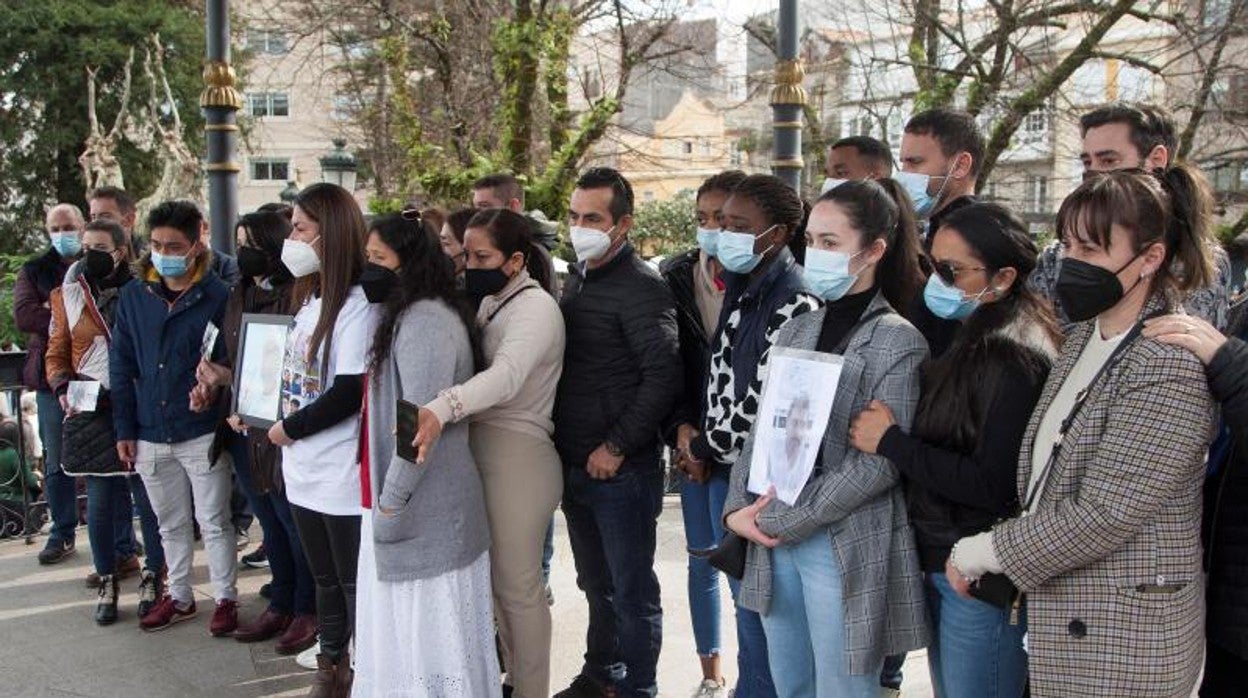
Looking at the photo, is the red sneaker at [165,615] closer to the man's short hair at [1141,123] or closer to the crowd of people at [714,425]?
the crowd of people at [714,425]

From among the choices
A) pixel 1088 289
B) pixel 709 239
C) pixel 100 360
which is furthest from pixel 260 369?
pixel 1088 289

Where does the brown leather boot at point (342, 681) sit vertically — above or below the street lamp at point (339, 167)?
below

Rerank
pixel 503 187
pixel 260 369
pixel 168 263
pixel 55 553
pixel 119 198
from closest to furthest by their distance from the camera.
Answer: pixel 260 369, pixel 168 263, pixel 503 187, pixel 119 198, pixel 55 553

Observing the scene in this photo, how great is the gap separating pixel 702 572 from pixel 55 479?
4.18 m

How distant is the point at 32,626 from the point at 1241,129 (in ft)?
56.1

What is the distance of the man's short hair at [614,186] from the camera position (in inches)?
156

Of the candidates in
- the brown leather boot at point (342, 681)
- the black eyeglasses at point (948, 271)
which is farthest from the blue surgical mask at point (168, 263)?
the black eyeglasses at point (948, 271)

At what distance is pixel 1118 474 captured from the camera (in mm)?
2203

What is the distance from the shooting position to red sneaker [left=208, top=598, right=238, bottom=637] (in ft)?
16.3

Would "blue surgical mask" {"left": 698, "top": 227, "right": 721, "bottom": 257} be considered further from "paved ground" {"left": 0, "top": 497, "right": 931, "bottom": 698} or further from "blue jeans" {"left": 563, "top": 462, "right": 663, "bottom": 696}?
"paved ground" {"left": 0, "top": 497, "right": 931, "bottom": 698}

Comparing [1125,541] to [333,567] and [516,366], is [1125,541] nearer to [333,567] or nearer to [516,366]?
[516,366]

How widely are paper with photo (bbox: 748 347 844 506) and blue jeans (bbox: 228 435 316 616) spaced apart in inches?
108

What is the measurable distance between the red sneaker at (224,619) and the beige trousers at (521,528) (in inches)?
70.6

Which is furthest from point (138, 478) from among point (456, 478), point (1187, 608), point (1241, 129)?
point (1241, 129)
